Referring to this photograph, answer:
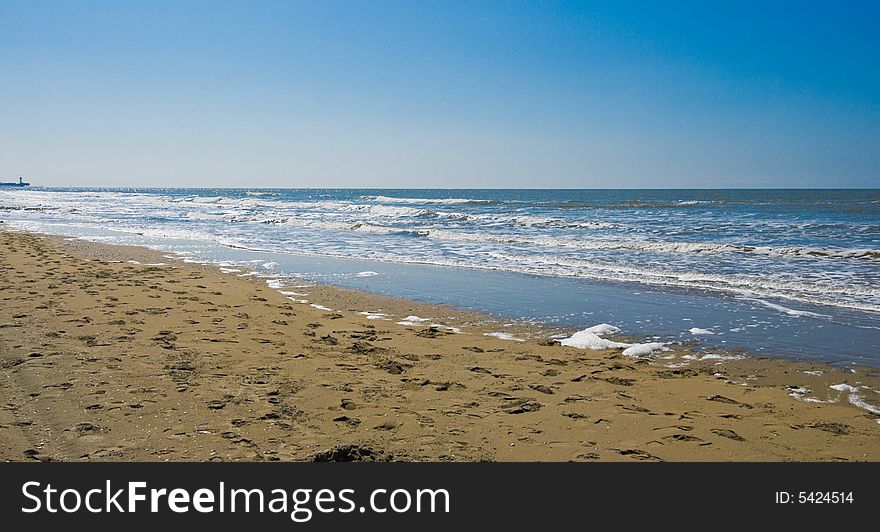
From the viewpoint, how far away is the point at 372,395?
4.77 meters

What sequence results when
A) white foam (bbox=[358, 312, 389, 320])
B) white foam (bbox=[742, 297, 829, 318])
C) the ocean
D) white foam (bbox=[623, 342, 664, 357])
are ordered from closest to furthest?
white foam (bbox=[623, 342, 664, 357]) → the ocean → white foam (bbox=[358, 312, 389, 320]) → white foam (bbox=[742, 297, 829, 318])

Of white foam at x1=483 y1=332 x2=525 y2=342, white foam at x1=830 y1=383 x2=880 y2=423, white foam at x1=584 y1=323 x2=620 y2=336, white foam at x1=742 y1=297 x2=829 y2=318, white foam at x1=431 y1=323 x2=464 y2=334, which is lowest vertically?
white foam at x1=830 y1=383 x2=880 y2=423

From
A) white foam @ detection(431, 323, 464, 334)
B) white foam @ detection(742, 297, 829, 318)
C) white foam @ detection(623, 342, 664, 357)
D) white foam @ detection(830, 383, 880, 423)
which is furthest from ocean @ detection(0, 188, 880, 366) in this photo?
white foam @ detection(431, 323, 464, 334)

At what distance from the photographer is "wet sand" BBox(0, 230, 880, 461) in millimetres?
3723

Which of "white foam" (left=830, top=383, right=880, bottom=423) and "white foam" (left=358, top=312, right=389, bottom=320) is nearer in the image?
"white foam" (left=830, top=383, right=880, bottom=423)

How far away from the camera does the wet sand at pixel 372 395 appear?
12.2ft

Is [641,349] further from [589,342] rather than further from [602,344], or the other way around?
[589,342]

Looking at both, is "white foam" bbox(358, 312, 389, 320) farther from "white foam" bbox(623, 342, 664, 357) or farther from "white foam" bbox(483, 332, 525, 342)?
"white foam" bbox(623, 342, 664, 357)

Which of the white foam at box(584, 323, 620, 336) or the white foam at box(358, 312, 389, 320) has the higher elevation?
the white foam at box(584, 323, 620, 336)

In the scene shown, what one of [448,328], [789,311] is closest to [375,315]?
[448,328]
